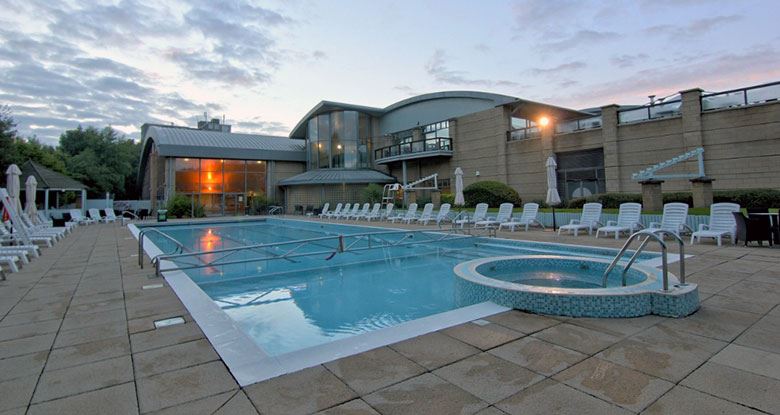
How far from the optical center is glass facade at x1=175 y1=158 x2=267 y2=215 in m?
25.3

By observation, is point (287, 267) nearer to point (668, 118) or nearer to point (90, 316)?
point (90, 316)

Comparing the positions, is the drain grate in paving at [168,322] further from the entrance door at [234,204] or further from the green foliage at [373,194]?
the entrance door at [234,204]

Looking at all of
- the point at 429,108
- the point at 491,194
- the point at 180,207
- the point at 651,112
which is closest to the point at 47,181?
the point at 180,207

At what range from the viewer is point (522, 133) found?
19281mm

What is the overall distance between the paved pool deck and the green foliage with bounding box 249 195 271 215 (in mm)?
23148

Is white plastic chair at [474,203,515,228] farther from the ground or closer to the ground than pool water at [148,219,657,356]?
farther from the ground

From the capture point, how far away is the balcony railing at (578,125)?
54.6 ft

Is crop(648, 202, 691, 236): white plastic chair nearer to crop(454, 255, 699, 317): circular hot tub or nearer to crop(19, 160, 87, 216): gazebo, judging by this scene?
crop(454, 255, 699, 317): circular hot tub

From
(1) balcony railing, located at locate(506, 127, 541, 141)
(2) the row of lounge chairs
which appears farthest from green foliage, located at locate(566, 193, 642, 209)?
(1) balcony railing, located at locate(506, 127, 541, 141)

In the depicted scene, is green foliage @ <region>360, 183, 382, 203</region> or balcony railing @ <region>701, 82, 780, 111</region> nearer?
balcony railing @ <region>701, 82, 780, 111</region>

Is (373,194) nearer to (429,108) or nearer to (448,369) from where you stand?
(429,108)

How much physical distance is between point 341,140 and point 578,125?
16.5 meters

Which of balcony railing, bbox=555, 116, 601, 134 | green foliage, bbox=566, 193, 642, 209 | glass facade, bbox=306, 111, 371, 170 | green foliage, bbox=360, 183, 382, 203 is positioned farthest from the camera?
glass facade, bbox=306, 111, 371, 170

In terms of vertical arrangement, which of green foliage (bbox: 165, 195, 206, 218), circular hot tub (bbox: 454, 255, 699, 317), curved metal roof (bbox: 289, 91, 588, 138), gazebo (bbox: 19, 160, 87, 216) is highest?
curved metal roof (bbox: 289, 91, 588, 138)
